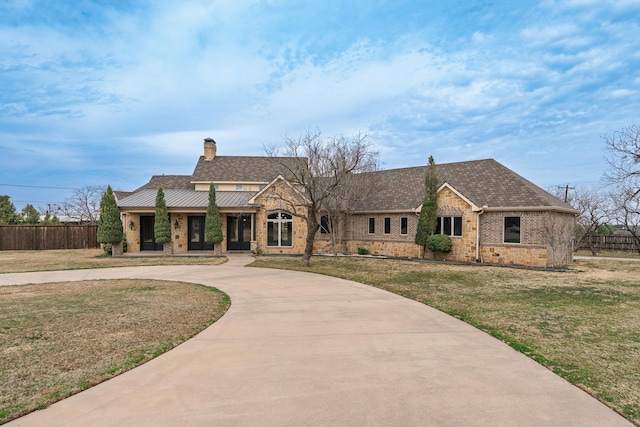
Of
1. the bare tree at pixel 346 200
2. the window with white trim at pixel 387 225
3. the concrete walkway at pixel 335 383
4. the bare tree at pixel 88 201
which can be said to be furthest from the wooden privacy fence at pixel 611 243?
the bare tree at pixel 88 201

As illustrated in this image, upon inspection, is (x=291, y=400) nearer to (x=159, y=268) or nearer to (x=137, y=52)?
(x=159, y=268)

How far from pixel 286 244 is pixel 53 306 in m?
14.4

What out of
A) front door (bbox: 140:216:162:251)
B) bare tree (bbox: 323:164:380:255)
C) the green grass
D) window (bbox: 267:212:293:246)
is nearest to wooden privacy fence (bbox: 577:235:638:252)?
the green grass

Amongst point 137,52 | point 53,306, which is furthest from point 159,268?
point 137,52

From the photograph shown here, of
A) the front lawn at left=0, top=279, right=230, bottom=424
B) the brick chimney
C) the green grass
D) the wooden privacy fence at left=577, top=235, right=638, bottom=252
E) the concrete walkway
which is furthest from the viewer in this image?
the brick chimney

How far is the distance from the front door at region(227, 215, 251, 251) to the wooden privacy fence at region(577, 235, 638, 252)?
27879mm

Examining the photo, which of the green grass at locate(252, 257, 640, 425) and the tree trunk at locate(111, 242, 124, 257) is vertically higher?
the tree trunk at locate(111, 242, 124, 257)

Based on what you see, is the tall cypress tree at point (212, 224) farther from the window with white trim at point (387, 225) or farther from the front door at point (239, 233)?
the window with white trim at point (387, 225)

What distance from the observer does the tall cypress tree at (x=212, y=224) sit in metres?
20.9

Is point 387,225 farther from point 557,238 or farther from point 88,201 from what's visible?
point 88,201

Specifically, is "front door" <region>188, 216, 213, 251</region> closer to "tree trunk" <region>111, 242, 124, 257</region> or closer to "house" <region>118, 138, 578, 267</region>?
"house" <region>118, 138, 578, 267</region>

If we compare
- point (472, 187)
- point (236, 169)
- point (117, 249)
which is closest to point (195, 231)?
point (117, 249)

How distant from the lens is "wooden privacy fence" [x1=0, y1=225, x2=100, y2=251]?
2547 cm

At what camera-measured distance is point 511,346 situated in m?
5.76
